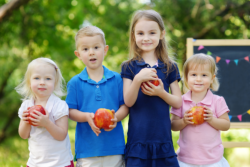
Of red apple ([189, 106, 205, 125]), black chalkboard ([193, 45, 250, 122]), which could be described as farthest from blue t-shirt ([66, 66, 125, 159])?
black chalkboard ([193, 45, 250, 122])

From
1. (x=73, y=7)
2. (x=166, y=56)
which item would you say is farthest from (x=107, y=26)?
(x=166, y=56)

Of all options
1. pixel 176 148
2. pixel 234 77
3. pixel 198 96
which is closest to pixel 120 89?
pixel 198 96

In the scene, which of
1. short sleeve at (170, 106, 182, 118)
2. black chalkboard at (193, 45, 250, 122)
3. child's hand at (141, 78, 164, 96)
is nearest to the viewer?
child's hand at (141, 78, 164, 96)

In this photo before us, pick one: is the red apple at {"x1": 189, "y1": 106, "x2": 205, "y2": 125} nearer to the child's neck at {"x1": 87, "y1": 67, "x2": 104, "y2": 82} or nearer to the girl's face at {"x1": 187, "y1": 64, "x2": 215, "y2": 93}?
the girl's face at {"x1": 187, "y1": 64, "x2": 215, "y2": 93}

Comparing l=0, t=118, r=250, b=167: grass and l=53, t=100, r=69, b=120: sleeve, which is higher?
l=53, t=100, r=69, b=120: sleeve

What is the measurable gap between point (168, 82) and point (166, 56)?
29 cm

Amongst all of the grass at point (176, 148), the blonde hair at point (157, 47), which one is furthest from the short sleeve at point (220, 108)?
the grass at point (176, 148)

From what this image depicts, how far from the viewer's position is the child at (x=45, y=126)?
8.10ft

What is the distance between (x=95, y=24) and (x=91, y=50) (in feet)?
22.4

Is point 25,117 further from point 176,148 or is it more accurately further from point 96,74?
point 176,148

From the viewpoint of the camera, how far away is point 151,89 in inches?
95.6

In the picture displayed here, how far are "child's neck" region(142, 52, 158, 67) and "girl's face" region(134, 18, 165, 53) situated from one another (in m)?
0.08

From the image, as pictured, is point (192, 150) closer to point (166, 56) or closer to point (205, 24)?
point (166, 56)

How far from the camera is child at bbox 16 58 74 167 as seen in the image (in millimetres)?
2469
